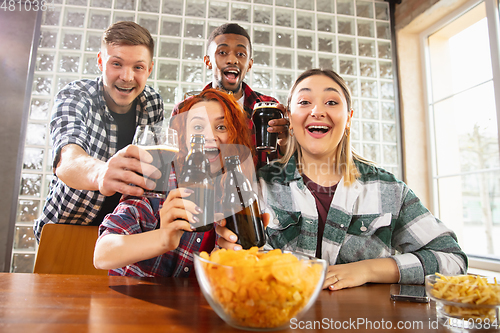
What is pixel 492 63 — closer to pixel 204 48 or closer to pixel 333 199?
pixel 333 199

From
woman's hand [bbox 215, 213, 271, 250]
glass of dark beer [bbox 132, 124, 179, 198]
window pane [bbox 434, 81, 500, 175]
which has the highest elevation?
window pane [bbox 434, 81, 500, 175]

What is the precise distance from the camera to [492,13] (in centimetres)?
211

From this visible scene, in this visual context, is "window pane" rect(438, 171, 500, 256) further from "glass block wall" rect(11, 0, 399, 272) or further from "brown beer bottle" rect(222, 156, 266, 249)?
"brown beer bottle" rect(222, 156, 266, 249)

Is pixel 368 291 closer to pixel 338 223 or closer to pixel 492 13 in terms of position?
pixel 338 223

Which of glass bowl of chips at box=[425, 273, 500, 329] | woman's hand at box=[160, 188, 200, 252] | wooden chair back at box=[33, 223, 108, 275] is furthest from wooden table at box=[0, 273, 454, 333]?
wooden chair back at box=[33, 223, 108, 275]

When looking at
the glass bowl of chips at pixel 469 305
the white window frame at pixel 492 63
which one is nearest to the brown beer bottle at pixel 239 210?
the glass bowl of chips at pixel 469 305

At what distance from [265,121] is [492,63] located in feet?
6.10

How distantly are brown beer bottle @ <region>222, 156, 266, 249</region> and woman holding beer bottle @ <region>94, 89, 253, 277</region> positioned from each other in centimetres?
8

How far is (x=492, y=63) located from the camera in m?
2.09

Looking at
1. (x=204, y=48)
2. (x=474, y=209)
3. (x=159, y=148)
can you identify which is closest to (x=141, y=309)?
(x=159, y=148)

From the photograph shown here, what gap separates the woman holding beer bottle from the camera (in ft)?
2.19

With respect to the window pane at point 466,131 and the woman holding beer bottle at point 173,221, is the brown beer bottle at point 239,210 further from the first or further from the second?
the window pane at point 466,131

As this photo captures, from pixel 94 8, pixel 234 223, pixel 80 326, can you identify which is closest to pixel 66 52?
pixel 94 8

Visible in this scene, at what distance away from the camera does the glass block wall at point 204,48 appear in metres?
2.22
